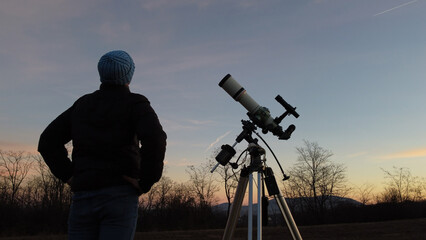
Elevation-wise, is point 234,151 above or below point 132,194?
above

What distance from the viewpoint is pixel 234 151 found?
14.1 feet

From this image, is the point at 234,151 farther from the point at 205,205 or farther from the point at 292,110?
the point at 205,205

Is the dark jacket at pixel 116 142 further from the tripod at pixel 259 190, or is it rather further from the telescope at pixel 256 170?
the tripod at pixel 259 190

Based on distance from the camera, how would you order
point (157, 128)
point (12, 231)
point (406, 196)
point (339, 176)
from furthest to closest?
point (339, 176)
point (406, 196)
point (12, 231)
point (157, 128)

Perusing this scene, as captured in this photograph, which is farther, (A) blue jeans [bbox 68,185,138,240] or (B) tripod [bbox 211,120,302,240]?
(B) tripod [bbox 211,120,302,240]

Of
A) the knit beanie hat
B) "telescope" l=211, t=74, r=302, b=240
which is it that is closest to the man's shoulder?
the knit beanie hat

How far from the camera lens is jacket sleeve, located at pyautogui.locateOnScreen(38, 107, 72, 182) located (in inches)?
106

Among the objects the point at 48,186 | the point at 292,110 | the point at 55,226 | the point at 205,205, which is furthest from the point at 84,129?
the point at 48,186

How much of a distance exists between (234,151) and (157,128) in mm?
2127

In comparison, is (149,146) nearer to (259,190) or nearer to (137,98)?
(137,98)

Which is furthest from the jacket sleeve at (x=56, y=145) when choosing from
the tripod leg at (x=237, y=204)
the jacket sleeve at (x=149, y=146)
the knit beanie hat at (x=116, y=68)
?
the tripod leg at (x=237, y=204)

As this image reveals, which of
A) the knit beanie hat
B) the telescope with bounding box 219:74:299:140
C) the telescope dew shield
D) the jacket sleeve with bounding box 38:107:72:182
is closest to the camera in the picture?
the knit beanie hat

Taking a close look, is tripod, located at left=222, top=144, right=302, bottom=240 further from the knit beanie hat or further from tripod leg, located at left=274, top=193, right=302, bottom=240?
the knit beanie hat

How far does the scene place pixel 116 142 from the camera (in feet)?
7.49
